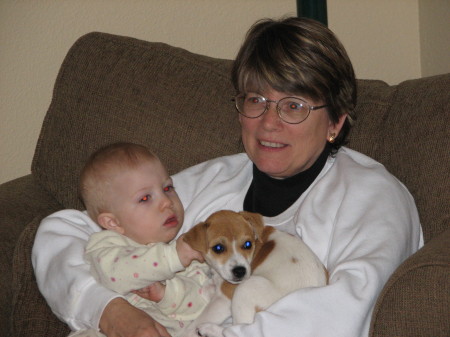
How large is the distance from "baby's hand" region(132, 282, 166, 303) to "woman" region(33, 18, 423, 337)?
76mm

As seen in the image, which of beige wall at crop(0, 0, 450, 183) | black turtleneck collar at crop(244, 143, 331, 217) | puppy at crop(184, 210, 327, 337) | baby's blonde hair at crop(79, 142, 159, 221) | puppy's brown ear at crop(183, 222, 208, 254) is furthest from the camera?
beige wall at crop(0, 0, 450, 183)

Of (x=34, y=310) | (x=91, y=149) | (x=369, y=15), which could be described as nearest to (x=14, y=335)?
(x=34, y=310)

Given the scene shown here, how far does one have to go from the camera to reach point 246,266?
1.79 meters

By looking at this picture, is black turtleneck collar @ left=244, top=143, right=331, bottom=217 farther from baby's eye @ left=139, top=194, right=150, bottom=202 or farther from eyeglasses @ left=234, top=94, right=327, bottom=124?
baby's eye @ left=139, top=194, right=150, bottom=202

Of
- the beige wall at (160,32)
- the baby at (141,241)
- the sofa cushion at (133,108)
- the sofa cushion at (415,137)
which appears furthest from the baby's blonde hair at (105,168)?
the beige wall at (160,32)

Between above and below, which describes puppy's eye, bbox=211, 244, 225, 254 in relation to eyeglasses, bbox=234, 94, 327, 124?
below

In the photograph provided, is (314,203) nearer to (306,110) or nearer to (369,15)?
→ (306,110)

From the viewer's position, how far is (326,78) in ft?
6.74

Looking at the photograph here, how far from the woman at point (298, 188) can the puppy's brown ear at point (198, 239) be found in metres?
0.22

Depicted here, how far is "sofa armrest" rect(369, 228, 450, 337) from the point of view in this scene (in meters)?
1.52

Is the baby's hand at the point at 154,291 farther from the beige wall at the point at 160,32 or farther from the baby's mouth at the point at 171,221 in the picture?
the beige wall at the point at 160,32

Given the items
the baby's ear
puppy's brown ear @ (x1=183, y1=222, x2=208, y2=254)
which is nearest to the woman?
the baby's ear

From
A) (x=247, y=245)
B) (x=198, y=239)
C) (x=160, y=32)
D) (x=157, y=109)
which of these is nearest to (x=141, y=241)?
(x=198, y=239)

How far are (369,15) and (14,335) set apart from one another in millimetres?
2253
